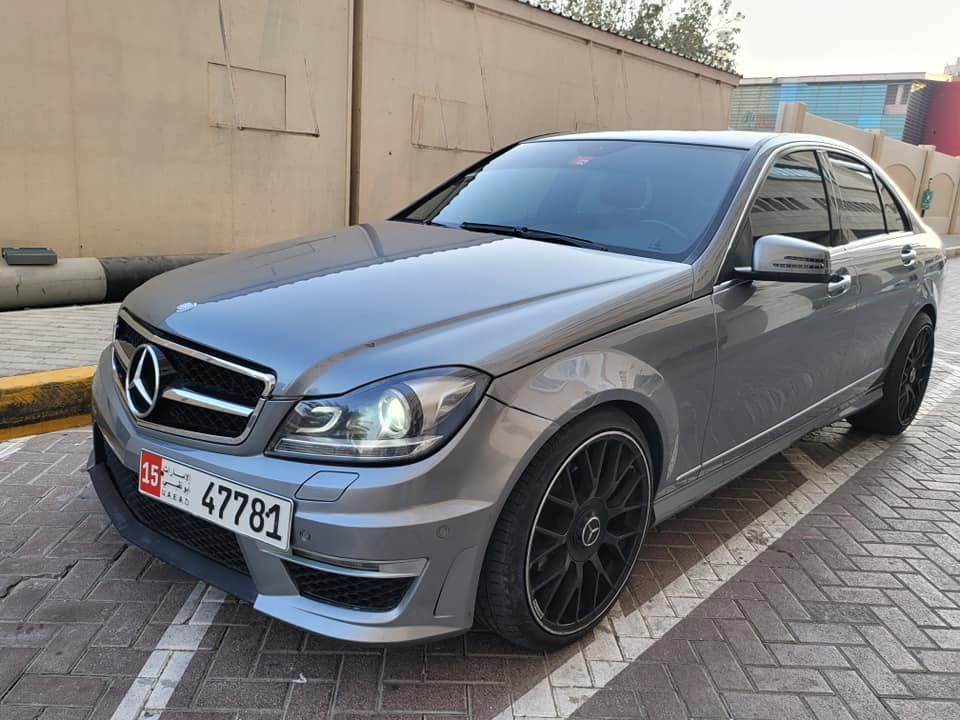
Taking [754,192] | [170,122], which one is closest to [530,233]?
[754,192]

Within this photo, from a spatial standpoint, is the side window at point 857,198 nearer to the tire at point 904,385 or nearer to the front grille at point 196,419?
the tire at point 904,385

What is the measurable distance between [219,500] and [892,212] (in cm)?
399

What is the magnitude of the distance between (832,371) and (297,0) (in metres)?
7.17

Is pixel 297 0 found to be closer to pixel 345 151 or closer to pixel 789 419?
pixel 345 151

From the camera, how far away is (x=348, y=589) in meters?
2.17

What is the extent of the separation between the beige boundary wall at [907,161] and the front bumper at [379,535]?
60.0 feet

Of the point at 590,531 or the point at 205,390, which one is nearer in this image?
the point at 205,390

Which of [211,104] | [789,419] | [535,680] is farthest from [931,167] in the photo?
[535,680]

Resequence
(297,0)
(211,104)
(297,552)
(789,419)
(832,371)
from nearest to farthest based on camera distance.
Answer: (297,552) → (789,419) → (832,371) → (211,104) → (297,0)

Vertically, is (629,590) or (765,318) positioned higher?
(765,318)

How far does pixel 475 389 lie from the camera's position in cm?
215

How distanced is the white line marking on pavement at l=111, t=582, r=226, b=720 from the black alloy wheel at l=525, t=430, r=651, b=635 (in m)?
1.06

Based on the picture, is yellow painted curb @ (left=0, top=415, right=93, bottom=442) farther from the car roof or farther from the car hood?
the car roof

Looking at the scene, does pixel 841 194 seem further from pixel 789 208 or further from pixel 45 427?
pixel 45 427
